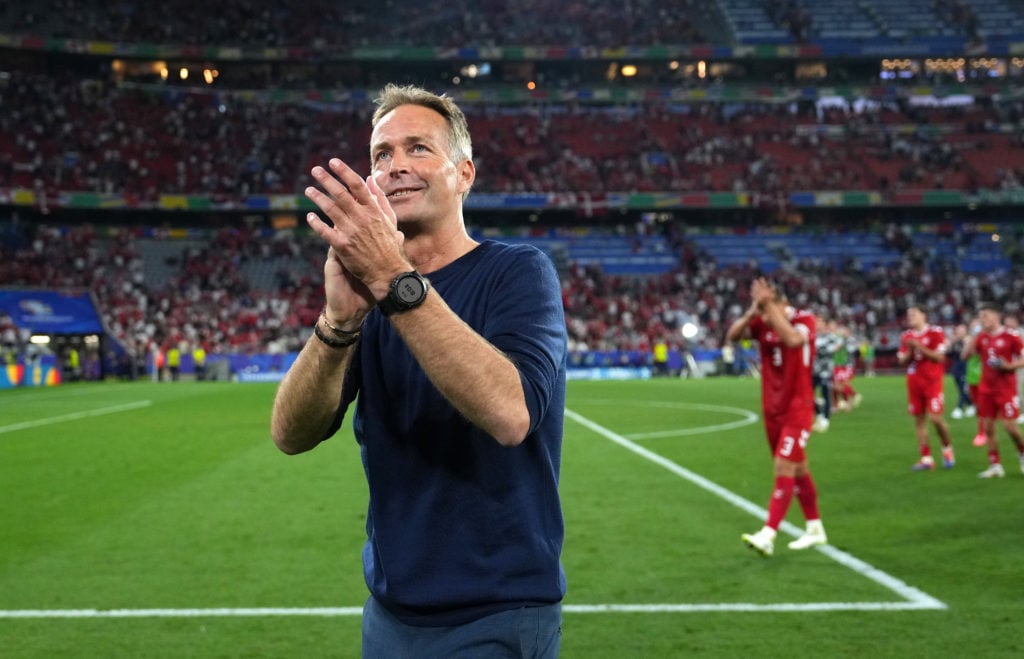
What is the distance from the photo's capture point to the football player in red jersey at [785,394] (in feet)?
28.2

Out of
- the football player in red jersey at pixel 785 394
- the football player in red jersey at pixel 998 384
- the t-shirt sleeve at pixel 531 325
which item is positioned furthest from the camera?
the football player in red jersey at pixel 998 384

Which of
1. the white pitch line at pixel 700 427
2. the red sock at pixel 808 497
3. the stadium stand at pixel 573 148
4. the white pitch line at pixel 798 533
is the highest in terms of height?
the stadium stand at pixel 573 148

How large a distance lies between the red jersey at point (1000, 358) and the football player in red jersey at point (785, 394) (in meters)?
5.42

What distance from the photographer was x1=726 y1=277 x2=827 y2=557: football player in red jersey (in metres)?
8.61

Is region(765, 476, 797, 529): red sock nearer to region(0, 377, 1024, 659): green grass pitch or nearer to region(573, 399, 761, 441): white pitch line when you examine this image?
region(0, 377, 1024, 659): green grass pitch

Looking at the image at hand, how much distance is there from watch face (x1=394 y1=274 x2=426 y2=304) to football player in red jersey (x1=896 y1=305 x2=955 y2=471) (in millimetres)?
12699

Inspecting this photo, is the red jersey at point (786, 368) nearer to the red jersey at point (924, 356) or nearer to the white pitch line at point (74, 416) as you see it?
the red jersey at point (924, 356)

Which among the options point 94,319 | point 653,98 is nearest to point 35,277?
point 94,319

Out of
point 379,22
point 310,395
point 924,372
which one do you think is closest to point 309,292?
point 379,22

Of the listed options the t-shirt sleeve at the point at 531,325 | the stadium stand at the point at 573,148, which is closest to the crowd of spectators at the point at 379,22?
the stadium stand at the point at 573,148

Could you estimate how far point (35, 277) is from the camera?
46.5 m

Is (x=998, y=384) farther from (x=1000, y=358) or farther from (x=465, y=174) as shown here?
(x=465, y=174)

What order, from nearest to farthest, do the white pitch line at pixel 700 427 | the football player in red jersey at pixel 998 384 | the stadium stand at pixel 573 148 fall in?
1. the football player in red jersey at pixel 998 384
2. the white pitch line at pixel 700 427
3. the stadium stand at pixel 573 148

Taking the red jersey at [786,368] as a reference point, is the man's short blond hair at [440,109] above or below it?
above
